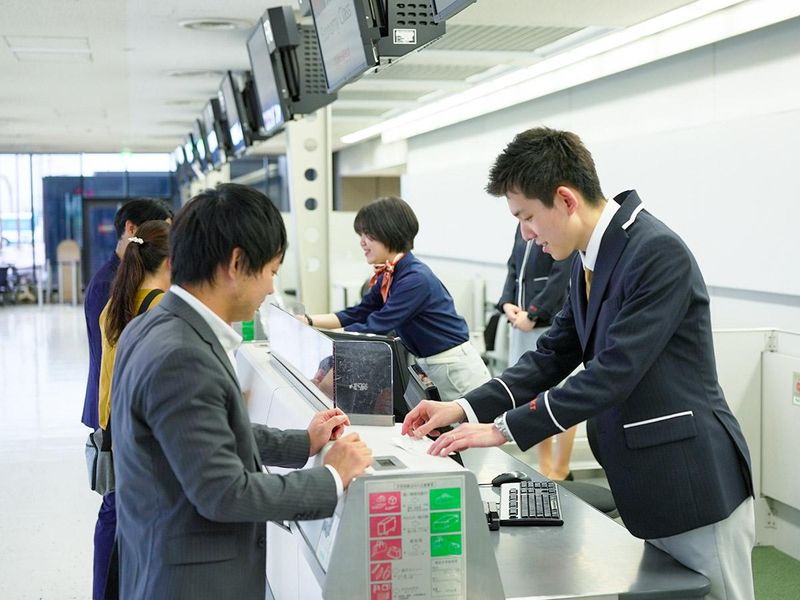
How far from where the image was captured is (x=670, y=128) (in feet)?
21.0

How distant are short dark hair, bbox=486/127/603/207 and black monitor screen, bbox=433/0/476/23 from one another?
84 centimetres

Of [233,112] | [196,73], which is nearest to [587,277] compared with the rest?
[233,112]

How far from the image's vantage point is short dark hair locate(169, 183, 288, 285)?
1757 millimetres

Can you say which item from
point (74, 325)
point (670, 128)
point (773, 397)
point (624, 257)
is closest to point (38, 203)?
point (74, 325)

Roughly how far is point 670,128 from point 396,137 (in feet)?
21.8

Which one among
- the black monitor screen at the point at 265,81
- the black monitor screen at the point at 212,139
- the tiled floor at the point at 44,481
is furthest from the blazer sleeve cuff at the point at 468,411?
the black monitor screen at the point at 212,139

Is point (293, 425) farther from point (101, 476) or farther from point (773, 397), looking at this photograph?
point (773, 397)

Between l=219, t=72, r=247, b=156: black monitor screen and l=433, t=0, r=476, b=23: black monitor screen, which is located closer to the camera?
l=433, t=0, r=476, b=23: black monitor screen

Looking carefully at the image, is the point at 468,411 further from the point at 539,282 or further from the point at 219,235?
the point at 539,282

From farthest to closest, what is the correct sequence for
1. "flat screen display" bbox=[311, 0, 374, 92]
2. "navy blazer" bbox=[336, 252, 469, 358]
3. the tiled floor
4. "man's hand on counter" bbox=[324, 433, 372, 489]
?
the tiled floor
"navy blazer" bbox=[336, 252, 469, 358]
"flat screen display" bbox=[311, 0, 374, 92]
"man's hand on counter" bbox=[324, 433, 372, 489]

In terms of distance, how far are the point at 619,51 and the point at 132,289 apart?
15.3 ft

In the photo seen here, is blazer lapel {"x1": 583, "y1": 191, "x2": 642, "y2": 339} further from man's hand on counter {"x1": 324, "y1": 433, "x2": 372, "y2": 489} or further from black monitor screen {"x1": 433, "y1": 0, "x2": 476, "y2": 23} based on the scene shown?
black monitor screen {"x1": 433, "y1": 0, "x2": 476, "y2": 23}

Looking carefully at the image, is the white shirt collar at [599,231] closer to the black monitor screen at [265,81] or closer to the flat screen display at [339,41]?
the flat screen display at [339,41]

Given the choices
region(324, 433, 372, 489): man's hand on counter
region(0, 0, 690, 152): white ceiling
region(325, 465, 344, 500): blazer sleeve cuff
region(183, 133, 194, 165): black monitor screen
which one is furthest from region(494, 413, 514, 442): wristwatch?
region(183, 133, 194, 165): black monitor screen
